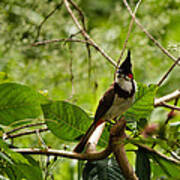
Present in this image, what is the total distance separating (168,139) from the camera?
1.20ft

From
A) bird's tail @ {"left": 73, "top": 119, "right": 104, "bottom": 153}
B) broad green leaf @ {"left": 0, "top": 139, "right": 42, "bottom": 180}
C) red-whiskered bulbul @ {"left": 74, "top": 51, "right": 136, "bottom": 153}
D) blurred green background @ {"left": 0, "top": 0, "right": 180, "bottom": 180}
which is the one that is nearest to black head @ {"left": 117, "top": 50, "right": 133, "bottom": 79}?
red-whiskered bulbul @ {"left": 74, "top": 51, "right": 136, "bottom": 153}

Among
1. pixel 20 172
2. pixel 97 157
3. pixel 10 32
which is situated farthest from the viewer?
pixel 10 32

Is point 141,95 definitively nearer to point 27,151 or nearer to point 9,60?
point 27,151

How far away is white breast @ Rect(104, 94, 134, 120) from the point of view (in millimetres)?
585

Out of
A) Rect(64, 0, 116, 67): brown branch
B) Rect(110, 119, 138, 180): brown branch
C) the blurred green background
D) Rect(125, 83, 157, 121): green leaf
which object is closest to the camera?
Rect(110, 119, 138, 180): brown branch

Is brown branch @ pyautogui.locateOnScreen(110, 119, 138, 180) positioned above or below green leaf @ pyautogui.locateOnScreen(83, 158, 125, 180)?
above

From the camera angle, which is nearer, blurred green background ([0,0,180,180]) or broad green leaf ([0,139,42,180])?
broad green leaf ([0,139,42,180])

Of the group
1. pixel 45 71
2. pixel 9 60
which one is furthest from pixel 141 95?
pixel 45 71

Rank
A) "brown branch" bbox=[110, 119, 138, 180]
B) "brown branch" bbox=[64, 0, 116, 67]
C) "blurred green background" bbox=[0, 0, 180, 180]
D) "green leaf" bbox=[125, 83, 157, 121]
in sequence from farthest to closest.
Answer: "blurred green background" bbox=[0, 0, 180, 180] → "brown branch" bbox=[64, 0, 116, 67] → "green leaf" bbox=[125, 83, 157, 121] → "brown branch" bbox=[110, 119, 138, 180]

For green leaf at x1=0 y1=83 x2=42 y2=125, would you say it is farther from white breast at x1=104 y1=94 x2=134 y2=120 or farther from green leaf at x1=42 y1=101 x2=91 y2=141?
white breast at x1=104 y1=94 x2=134 y2=120

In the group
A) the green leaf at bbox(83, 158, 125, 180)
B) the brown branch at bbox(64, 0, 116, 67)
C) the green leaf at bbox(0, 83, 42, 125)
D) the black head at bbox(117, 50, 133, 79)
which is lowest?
the green leaf at bbox(83, 158, 125, 180)

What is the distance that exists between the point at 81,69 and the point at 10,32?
49cm

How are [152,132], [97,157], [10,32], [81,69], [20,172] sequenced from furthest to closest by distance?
[81,69] → [10,32] → [20,172] → [97,157] → [152,132]

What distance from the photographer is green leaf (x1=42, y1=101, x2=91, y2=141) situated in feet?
2.04
